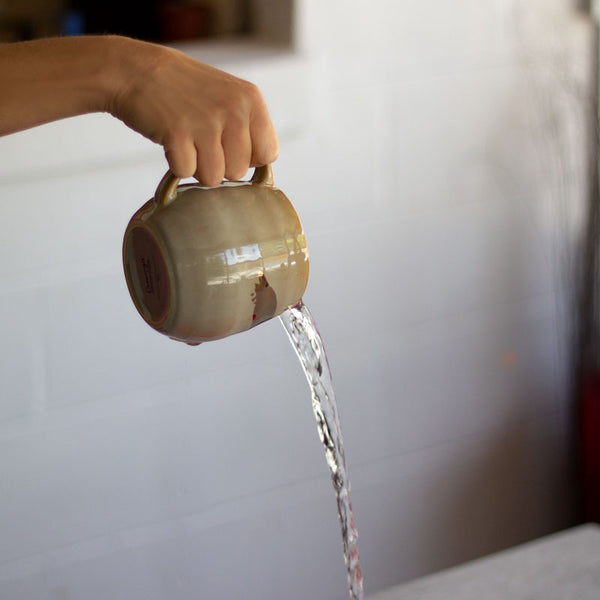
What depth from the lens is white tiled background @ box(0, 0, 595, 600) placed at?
1497 millimetres

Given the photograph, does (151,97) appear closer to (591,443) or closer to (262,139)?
(262,139)

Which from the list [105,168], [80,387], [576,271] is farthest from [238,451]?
[576,271]

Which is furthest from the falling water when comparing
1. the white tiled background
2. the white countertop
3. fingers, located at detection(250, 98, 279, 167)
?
the white tiled background

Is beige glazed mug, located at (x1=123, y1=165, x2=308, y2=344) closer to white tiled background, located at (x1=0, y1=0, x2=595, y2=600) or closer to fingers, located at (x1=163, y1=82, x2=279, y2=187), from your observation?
fingers, located at (x1=163, y1=82, x2=279, y2=187)

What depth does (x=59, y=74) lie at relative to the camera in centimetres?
76

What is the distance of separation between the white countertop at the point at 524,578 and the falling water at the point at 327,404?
5cm

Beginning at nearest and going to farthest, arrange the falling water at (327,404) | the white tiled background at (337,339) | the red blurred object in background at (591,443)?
the falling water at (327,404) < the white tiled background at (337,339) < the red blurred object in background at (591,443)

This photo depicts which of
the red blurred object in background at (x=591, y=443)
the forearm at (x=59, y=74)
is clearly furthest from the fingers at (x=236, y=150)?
the red blurred object in background at (x=591, y=443)

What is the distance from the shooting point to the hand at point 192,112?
2.40ft

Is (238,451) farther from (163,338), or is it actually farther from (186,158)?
(186,158)

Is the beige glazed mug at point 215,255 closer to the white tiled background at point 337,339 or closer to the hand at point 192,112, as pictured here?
the hand at point 192,112

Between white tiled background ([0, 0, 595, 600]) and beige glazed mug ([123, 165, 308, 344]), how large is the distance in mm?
666

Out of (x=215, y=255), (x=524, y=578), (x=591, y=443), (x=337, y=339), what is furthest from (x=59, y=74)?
(x=591, y=443)

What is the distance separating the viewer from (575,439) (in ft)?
6.79
